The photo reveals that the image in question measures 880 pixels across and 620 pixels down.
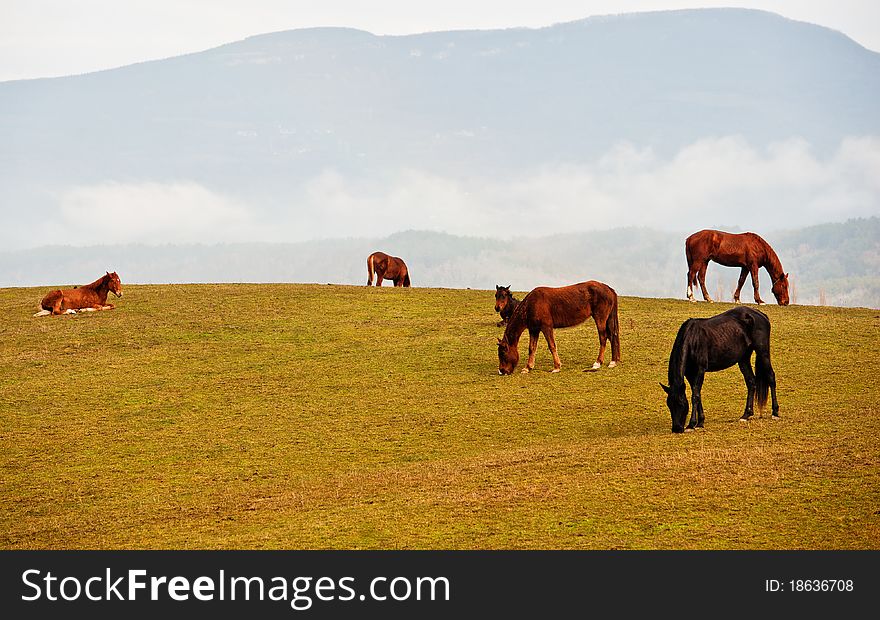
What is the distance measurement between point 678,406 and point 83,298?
67.1 feet

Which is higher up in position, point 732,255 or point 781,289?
point 732,255

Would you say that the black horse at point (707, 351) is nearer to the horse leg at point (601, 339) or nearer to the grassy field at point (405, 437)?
the grassy field at point (405, 437)

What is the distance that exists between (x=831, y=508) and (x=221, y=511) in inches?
300

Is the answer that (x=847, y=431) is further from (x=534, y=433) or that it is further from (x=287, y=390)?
(x=287, y=390)

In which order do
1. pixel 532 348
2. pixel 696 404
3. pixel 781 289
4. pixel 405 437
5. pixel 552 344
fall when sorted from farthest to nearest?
1. pixel 781 289
2. pixel 532 348
3. pixel 552 344
4. pixel 405 437
5. pixel 696 404

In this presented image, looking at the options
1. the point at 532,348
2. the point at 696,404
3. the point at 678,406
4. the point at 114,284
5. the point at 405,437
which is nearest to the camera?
the point at 678,406

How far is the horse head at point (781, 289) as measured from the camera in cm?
3253

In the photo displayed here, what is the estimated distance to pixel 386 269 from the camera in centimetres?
3866

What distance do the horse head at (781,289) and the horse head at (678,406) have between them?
54.4ft

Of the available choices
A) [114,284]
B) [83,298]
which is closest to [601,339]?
[114,284]

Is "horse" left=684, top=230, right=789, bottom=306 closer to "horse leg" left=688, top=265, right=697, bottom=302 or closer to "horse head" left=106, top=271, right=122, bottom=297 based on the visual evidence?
"horse leg" left=688, top=265, right=697, bottom=302

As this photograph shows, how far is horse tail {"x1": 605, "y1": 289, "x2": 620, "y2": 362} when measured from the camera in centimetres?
2326

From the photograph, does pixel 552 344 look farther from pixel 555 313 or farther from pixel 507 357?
pixel 507 357
